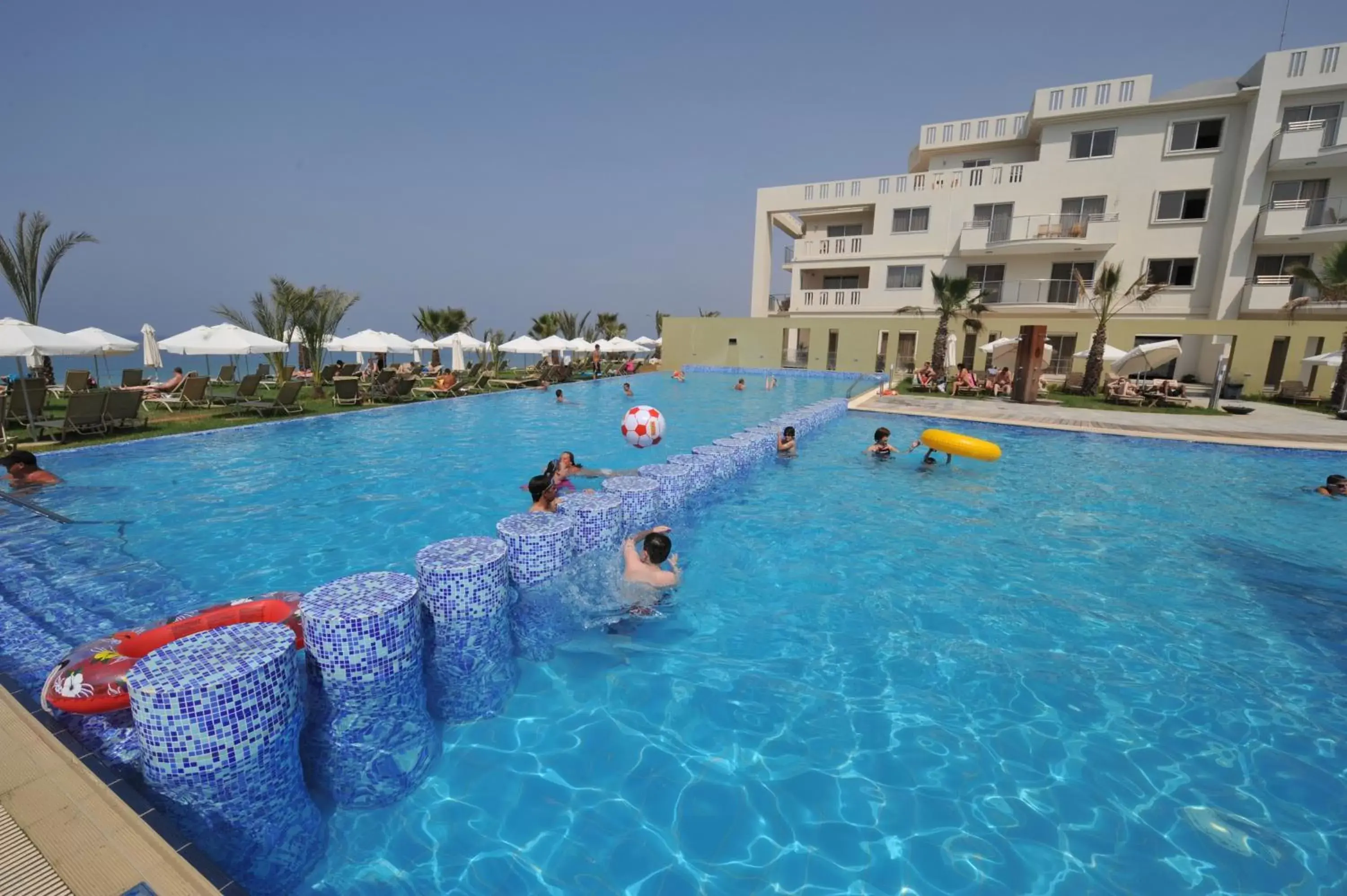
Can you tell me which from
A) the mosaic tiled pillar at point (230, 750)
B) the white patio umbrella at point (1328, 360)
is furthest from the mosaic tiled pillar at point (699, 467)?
the white patio umbrella at point (1328, 360)

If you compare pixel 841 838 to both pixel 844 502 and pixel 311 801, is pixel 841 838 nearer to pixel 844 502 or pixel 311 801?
pixel 311 801

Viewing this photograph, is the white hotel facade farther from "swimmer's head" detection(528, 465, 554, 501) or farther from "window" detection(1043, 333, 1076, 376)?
"swimmer's head" detection(528, 465, 554, 501)

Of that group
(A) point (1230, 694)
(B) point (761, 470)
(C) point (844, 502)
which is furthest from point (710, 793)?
(B) point (761, 470)

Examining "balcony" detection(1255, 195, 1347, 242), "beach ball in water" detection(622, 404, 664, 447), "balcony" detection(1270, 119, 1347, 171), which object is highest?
"balcony" detection(1270, 119, 1347, 171)

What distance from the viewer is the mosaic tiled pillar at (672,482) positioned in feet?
23.6

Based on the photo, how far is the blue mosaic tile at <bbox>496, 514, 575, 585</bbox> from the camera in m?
4.77

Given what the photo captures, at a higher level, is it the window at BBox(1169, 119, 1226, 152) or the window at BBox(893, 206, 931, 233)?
the window at BBox(1169, 119, 1226, 152)

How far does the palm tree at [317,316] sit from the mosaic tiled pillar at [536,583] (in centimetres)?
1624

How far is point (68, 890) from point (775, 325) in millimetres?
30814

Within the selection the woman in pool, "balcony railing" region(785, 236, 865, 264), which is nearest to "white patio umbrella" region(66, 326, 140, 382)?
the woman in pool

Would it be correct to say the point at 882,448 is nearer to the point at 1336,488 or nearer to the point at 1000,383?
the point at 1336,488

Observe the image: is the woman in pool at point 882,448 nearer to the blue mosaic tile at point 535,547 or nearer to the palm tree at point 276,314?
the blue mosaic tile at point 535,547

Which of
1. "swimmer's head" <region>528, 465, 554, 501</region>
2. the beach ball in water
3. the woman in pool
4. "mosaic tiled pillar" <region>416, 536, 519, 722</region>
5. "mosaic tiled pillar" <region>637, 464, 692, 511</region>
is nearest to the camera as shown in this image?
"mosaic tiled pillar" <region>416, 536, 519, 722</region>

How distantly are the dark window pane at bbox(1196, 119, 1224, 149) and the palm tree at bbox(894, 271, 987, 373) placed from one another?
34.2ft
